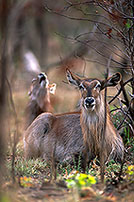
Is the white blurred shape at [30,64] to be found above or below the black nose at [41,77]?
above

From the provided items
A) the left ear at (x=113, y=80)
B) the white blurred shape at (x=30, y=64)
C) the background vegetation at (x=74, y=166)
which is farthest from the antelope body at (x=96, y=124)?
the white blurred shape at (x=30, y=64)

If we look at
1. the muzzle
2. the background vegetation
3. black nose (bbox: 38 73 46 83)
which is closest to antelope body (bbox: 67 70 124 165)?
the muzzle

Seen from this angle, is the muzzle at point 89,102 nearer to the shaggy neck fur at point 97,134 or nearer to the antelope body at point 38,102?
the shaggy neck fur at point 97,134

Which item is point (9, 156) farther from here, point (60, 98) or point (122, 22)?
point (60, 98)

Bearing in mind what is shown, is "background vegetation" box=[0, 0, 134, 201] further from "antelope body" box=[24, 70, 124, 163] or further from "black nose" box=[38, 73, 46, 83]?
"black nose" box=[38, 73, 46, 83]

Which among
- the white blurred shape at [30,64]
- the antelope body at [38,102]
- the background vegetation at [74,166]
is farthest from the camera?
the white blurred shape at [30,64]

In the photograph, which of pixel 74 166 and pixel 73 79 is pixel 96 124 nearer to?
pixel 74 166

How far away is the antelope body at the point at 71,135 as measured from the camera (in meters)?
6.21

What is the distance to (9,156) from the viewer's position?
734cm

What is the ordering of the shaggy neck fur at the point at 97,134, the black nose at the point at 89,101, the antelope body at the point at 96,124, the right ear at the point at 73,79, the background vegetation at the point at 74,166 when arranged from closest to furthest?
1. the background vegetation at the point at 74,166
2. the black nose at the point at 89,101
3. the antelope body at the point at 96,124
4. the shaggy neck fur at the point at 97,134
5. the right ear at the point at 73,79

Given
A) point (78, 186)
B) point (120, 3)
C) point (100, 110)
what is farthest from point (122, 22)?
point (78, 186)

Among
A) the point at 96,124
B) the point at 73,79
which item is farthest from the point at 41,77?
the point at 96,124

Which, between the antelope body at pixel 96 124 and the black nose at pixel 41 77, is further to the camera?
the black nose at pixel 41 77

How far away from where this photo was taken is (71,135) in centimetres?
721
